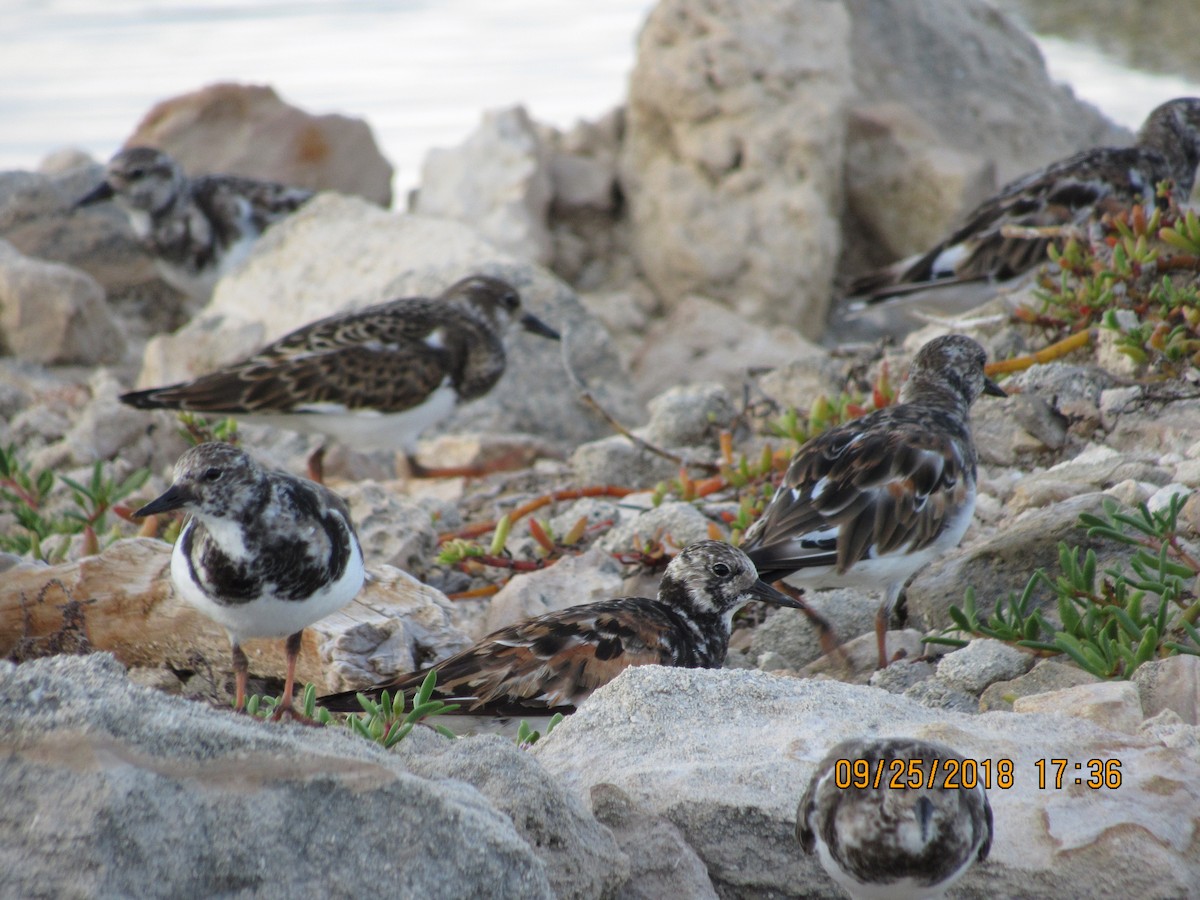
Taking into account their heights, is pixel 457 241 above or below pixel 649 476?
above

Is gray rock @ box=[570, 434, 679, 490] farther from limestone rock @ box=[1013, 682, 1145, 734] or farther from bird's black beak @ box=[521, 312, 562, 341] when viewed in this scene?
limestone rock @ box=[1013, 682, 1145, 734]

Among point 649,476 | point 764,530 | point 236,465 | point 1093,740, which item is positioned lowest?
point 649,476

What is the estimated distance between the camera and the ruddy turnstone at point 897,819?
2248 mm

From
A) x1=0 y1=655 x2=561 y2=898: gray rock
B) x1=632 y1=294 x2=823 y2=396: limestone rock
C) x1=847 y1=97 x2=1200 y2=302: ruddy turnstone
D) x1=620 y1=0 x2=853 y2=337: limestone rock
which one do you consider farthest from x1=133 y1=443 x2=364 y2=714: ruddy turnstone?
x1=620 y1=0 x2=853 y2=337: limestone rock

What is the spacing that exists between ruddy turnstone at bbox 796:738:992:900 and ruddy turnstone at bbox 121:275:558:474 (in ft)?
15.3

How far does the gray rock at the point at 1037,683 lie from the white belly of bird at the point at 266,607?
1.68 m

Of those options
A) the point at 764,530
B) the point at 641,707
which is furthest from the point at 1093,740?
the point at 764,530

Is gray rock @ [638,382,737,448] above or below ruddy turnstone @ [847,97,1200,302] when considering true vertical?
below

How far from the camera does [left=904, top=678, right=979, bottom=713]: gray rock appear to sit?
3.68 metres

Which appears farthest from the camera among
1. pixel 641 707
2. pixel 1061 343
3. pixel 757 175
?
pixel 757 175

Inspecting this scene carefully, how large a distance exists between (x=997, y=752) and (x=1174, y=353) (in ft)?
9.41

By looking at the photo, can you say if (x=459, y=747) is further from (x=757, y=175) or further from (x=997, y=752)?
(x=757, y=175)

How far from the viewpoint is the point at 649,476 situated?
6.29m

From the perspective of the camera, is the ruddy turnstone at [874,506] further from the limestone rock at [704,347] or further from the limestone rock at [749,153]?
the limestone rock at [749,153]
